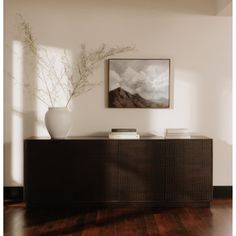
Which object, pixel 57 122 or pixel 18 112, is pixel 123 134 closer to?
pixel 57 122

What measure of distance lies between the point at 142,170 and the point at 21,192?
1.55 meters

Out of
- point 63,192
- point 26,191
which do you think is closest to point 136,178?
point 63,192

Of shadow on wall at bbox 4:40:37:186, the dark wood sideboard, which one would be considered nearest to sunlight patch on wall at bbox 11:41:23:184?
shadow on wall at bbox 4:40:37:186

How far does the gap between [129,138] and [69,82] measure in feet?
3.45

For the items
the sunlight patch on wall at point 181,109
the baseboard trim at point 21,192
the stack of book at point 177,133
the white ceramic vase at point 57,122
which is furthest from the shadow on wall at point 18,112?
the stack of book at point 177,133

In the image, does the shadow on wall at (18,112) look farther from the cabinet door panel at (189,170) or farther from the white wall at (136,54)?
the cabinet door panel at (189,170)

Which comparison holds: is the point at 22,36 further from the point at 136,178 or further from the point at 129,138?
the point at 136,178

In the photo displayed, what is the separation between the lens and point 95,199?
3.91 metres

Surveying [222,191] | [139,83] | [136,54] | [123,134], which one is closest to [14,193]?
→ [123,134]

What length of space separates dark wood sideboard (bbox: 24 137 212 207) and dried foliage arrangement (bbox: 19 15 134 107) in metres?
0.72

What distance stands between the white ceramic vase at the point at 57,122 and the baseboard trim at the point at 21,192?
3.00 ft

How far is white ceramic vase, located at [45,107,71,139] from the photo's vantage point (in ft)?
13.0

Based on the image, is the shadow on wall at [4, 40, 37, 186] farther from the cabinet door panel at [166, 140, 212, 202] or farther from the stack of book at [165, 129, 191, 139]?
the cabinet door panel at [166, 140, 212, 202]

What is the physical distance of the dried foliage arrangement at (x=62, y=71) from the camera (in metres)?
4.38
